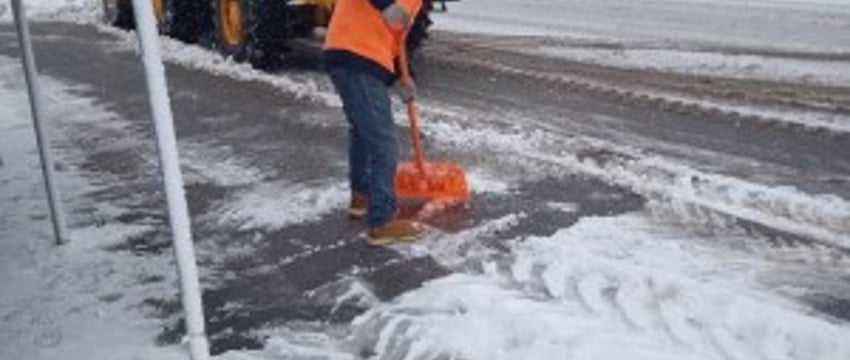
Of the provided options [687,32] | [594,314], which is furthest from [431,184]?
[687,32]

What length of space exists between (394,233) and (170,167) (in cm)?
228

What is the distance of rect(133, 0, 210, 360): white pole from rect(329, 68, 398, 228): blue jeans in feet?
6.84

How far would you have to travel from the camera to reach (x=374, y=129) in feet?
17.7

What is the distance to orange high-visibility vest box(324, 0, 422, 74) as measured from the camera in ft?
17.2

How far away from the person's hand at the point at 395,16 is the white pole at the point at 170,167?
1961mm

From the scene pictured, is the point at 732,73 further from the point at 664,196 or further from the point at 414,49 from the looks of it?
the point at 664,196

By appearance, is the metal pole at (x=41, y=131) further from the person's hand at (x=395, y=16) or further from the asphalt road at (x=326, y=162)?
the person's hand at (x=395, y=16)

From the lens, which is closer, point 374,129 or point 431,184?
point 374,129

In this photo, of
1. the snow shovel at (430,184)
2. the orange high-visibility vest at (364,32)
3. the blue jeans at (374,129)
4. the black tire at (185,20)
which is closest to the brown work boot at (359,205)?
the snow shovel at (430,184)

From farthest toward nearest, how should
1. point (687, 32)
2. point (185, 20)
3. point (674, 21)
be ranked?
point (674, 21) < point (185, 20) < point (687, 32)

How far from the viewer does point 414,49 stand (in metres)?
12.1

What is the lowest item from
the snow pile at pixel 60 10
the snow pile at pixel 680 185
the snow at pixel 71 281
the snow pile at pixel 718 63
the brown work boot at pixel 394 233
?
the snow pile at pixel 60 10

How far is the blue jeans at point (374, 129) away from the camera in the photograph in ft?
17.7

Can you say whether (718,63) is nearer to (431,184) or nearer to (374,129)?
(431,184)
